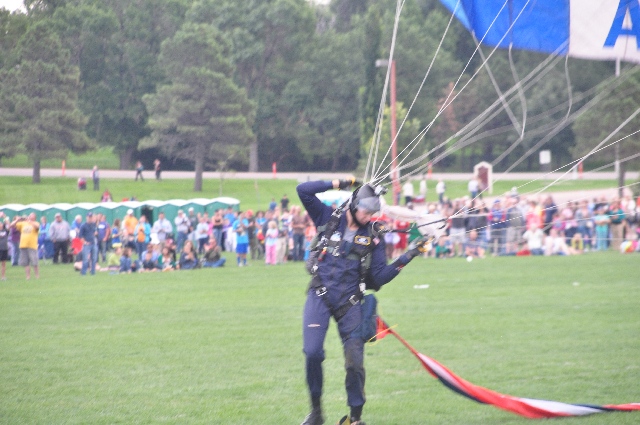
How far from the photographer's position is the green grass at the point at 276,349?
21.8ft

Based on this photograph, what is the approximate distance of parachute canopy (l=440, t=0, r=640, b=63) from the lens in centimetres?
823

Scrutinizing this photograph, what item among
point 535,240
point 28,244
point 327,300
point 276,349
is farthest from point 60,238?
point 327,300

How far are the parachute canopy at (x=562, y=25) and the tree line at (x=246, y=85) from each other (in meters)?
12.3

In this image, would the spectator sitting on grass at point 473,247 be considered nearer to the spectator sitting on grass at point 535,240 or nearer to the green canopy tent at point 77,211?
the spectator sitting on grass at point 535,240

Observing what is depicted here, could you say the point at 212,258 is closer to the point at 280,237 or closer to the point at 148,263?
the point at 148,263

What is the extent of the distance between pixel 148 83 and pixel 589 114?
21.5 meters

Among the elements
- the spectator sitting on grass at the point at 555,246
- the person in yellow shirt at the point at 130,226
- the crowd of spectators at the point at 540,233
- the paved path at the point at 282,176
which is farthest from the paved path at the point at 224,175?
the person in yellow shirt at the point at 130,226

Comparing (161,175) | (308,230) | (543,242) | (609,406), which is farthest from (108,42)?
(609,406)

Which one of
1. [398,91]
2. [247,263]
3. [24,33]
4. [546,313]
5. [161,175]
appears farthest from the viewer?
[398,91]

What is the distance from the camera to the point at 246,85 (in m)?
50.3

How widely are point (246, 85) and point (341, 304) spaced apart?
4533 cm

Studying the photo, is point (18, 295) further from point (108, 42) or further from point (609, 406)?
point (108, 42)

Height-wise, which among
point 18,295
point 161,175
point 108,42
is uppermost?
point 108,42

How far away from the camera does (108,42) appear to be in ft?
133
